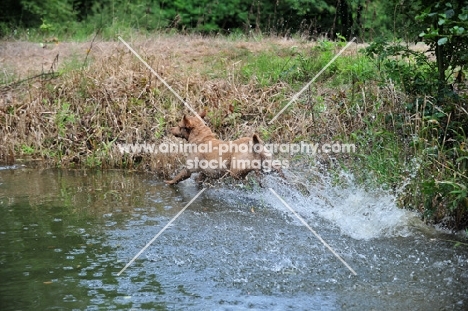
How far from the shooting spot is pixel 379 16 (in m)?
16.5

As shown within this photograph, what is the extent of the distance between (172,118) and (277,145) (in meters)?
2.13

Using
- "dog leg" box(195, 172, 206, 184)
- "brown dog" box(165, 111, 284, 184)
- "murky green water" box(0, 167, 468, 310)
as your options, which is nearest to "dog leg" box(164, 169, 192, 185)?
"brown dog" box(165, 111, 284, 184)

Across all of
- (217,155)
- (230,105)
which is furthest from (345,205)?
(230,105)

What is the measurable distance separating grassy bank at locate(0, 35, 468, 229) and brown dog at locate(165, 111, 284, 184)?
0.88 metres

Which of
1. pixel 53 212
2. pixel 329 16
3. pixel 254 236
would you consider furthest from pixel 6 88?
pixel 329 16

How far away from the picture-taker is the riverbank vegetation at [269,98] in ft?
25.8

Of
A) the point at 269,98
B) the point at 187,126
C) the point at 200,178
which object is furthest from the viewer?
the point at 269,98

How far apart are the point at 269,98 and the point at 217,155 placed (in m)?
2.81

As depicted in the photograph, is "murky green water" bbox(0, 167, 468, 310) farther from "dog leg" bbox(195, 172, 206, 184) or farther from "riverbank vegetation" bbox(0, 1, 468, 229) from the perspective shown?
"riverbank vegetation" bbox(0, 1, 468, 229)

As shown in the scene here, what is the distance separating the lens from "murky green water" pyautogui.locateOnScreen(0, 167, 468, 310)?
18.7ft

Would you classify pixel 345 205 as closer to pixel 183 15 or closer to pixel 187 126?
pixel 187 126

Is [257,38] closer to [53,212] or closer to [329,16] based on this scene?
[329,16]

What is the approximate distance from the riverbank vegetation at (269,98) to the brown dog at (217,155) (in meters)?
0.88

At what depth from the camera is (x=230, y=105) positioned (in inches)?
450
